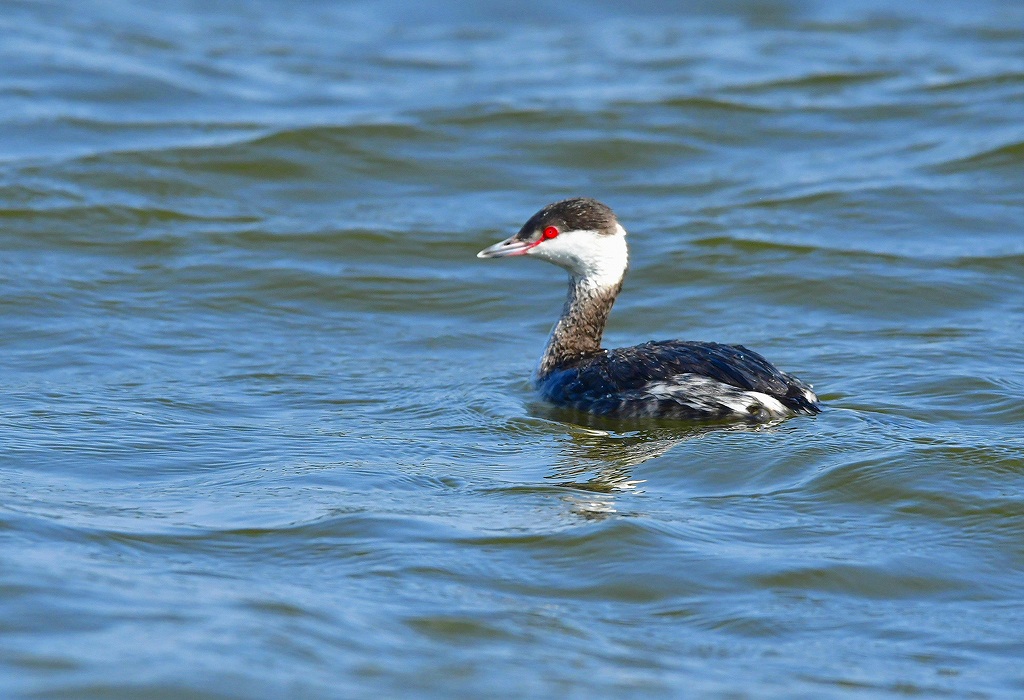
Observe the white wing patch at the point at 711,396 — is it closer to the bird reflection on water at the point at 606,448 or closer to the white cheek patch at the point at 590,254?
the bird reflection on water at the point at 606,448

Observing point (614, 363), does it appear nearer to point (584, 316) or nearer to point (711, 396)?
point (711, 396)

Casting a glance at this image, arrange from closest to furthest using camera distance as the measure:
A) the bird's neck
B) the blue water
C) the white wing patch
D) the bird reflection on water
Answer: the blue water, the bird reflection on water, the white wing patch, the bird's neck

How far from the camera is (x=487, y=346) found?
9266mm

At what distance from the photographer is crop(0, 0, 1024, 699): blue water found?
4629 mm

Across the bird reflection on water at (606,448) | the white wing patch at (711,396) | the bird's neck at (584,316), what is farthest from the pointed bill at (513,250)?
the white wing patch at (711,396)

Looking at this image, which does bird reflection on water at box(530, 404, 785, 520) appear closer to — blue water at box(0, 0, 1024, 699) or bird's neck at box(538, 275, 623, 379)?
blue water at box(0, 0, 1024, 699)

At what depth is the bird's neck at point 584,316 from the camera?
8336mm

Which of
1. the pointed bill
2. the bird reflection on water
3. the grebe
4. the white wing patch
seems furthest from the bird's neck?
the white wing patch

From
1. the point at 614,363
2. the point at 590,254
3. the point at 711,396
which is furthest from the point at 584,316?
the point at 711,396

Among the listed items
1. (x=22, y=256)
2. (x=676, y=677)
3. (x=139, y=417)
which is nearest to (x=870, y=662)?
(x=676, y=677)

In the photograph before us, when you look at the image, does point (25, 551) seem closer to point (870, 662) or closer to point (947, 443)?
point (870, 662)

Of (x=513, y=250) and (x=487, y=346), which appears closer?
(x=513, y=250)

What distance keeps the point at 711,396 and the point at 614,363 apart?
65 cm

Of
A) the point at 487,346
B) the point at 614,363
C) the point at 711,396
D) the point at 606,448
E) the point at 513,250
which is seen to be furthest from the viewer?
the point at 487,346
